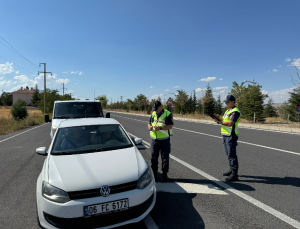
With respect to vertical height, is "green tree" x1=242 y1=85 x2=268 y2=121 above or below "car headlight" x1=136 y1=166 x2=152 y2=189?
above

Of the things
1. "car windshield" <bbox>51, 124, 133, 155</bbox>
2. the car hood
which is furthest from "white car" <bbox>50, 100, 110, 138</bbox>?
the car hood

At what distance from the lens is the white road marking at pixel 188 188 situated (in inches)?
149

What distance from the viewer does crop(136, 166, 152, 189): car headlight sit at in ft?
8.81

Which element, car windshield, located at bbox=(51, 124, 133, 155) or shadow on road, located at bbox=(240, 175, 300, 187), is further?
shadow on road, located at bbox=(240, 175, 300, 187)

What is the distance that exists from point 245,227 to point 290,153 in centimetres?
531

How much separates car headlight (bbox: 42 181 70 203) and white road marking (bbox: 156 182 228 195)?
1944 mm

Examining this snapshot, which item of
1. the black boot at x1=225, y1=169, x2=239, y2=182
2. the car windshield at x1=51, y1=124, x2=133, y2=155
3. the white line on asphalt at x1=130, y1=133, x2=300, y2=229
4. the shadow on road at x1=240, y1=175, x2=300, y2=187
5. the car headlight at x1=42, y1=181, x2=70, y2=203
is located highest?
the car windshield at x1=51, y1=124, x2=133, y2=155

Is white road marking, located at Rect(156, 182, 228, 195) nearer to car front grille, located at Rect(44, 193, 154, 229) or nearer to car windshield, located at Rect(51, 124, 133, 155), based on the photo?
car windshield, located at Rect(51, 124, 133, 155)

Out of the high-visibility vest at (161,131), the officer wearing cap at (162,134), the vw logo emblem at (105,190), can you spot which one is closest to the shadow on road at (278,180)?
the officer wearing cap at (162,134)

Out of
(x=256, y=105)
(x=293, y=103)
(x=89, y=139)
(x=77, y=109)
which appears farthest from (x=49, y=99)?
(x=293, y=103)

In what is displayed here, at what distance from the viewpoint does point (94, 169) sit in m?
2.75

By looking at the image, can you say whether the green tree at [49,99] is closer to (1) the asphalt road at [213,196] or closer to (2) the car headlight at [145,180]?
(1) the asphalt road at [213,196]

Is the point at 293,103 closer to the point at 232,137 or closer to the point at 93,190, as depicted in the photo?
the point at 232,137

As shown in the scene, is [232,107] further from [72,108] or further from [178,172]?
[72,108]
